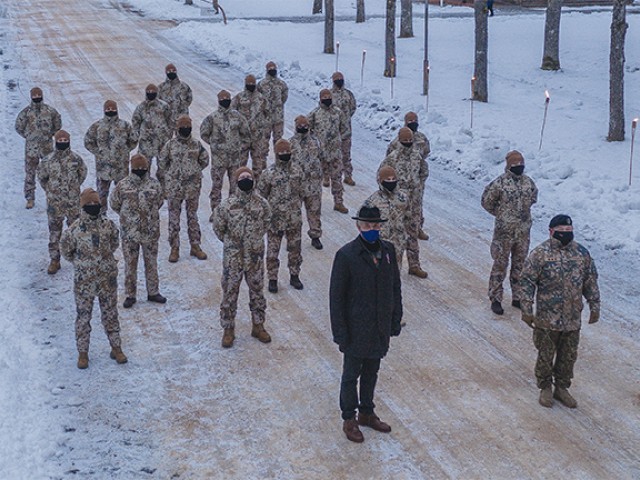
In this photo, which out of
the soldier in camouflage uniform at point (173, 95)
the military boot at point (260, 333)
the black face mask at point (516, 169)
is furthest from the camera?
the soldier in camouflage uniform at point (173, 95)

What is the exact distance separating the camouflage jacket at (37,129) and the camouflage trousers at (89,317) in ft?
21.5

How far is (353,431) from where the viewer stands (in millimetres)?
8211

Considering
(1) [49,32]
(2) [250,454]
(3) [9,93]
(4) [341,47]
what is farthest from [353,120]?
(1) [49,32]

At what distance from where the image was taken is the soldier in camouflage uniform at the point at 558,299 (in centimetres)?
871

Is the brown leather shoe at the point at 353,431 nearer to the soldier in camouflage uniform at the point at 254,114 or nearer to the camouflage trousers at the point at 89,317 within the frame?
the camouflage trousers at the point at 89,317

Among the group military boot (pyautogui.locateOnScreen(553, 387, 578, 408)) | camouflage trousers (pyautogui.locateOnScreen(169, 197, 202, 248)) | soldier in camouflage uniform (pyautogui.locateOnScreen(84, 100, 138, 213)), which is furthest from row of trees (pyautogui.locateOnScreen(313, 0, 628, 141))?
military boot (pyautogui.locateOnScreen(553, 387, 578, 408))

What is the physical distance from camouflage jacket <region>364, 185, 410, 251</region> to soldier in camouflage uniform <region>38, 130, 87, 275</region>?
491cm

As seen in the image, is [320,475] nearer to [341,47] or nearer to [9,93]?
[9,93]

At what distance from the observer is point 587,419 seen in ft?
28.3

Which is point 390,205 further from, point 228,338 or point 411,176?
point 228,338

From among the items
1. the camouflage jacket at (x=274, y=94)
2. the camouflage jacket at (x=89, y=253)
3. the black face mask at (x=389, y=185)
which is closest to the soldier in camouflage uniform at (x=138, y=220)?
the camouflage jacket at (x=89, y=253)

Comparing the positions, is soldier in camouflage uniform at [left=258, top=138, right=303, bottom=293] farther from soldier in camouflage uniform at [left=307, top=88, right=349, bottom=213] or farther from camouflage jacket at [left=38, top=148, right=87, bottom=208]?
soldier in camouflage uniform at [left=307, top=88, right=349, bottom=213]

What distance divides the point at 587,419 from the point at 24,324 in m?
6.95

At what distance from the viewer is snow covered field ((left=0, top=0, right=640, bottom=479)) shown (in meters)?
7.97
